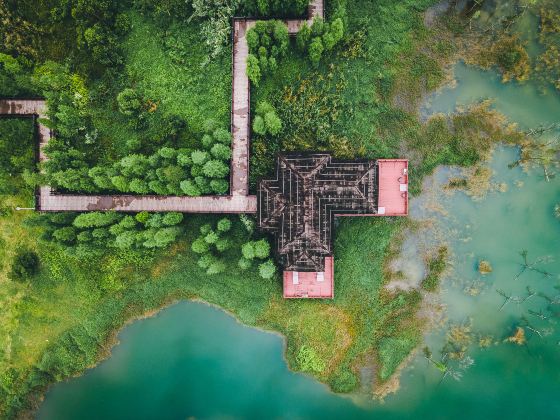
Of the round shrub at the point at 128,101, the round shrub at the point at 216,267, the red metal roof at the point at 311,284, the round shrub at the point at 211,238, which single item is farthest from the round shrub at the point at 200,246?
the round shrub at the point at 128,101

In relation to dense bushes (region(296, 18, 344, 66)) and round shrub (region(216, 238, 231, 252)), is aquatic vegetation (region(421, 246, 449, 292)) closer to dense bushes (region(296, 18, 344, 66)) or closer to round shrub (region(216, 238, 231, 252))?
round shrub (region(216, 238, 231, 252))

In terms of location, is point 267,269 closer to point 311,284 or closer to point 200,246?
point 311,284

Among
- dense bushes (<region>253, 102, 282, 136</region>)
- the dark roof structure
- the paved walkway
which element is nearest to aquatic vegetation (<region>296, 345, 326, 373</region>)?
the dark roof structure

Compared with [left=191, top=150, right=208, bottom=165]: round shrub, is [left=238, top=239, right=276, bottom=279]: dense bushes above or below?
below

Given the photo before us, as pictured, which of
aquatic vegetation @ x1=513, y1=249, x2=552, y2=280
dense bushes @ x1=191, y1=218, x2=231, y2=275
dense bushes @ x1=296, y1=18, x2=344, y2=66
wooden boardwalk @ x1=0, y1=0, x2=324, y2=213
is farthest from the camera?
aquatic vegetation @ x1=513, y1=249, x2=552, y2=280

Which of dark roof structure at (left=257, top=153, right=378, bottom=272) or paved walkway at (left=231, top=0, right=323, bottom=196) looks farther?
paved walkway at (left=231, top=0, right=323, bottom=196)

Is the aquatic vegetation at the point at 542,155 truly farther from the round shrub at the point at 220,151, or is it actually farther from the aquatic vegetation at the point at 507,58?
the round shrub at the point at 220,151

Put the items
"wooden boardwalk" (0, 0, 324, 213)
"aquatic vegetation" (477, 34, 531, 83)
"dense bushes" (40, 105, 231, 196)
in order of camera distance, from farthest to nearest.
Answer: "aquatic vegetation" (477, 34, 531, 83) < "wooden boardwalk" (0, 0, 324, 213) < "dense bushes" (40, 105, 231, 196)
